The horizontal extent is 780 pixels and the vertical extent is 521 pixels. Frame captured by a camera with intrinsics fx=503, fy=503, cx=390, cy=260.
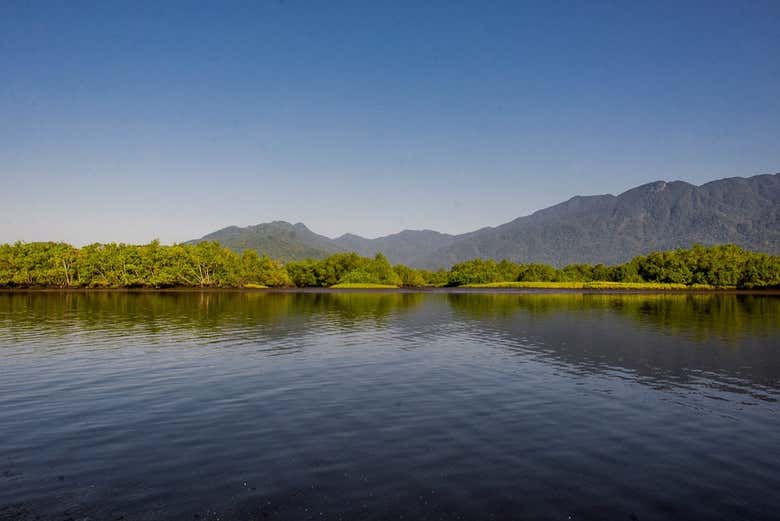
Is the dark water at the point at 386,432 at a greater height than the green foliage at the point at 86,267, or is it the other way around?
the green foliage at the point at 86,267

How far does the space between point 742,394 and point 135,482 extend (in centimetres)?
3025

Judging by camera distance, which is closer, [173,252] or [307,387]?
[307,387]

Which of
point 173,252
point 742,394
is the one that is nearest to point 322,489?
point 742,394

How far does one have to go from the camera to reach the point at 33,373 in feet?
105

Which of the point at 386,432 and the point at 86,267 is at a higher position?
the point at 86,267

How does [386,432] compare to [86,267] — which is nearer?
[386,432]

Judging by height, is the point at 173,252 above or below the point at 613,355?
above

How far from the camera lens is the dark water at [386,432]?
1459cm

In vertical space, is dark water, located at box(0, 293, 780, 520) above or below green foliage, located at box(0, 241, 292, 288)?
below

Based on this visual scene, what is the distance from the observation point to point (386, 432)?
21.0 m

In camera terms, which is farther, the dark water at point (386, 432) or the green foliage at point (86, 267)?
the green foliage at point (86, 267)

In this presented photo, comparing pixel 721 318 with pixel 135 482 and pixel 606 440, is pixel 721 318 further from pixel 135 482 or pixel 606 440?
pixel 135 482

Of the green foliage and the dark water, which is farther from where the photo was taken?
the green foliage

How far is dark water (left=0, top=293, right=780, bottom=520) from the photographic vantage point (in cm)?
1459
